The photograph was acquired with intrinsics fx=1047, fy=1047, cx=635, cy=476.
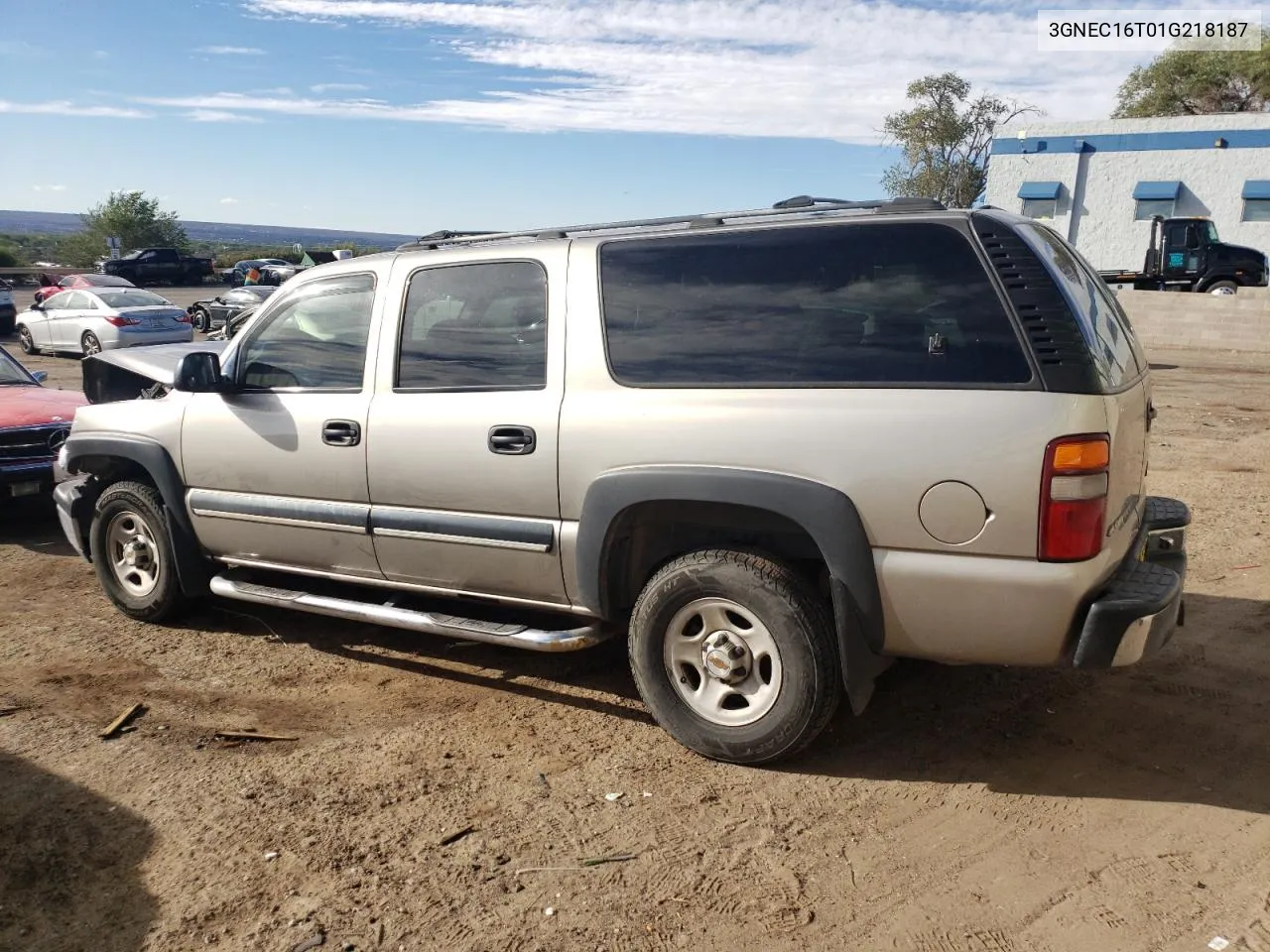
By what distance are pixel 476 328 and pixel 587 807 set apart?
1.98 metres

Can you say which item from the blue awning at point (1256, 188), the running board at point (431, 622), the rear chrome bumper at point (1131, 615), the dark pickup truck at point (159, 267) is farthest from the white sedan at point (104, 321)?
the blue awning at point (1256, 188)

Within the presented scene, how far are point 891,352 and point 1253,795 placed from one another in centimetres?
197

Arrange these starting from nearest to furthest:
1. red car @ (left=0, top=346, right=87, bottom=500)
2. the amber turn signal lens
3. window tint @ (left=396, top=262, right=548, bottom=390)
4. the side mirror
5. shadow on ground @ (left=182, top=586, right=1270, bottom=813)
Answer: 1. the amber turn signal lens
2. shadow on ground @ (left=182, top=586, right=1270, bottom=813)
3. window tint @ (left=396, top=262, right=548, bottom=390)
4. the side mirror
5. red car @ (left=0, top=346, right=87, bottom=500)

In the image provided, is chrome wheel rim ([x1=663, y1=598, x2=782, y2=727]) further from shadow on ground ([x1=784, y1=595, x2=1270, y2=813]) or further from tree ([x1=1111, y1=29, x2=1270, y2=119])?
tree ([x1=1111, y1=29, x2=1270, y2=119])

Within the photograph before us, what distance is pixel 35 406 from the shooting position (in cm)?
807

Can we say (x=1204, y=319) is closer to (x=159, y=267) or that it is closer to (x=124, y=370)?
(x=124, y=370)

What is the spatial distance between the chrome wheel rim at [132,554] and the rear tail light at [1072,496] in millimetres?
4381

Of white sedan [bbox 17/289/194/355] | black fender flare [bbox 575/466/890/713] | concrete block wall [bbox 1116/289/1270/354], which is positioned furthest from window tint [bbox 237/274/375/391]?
concrete block wall [bbox 1116/289/1270/354]

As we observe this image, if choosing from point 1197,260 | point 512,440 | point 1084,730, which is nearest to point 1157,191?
point 1197,260

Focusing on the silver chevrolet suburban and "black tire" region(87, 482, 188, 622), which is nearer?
the silver chevrolet suburban

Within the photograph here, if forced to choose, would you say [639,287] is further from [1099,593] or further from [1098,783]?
[1098,783]

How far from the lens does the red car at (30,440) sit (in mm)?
7562

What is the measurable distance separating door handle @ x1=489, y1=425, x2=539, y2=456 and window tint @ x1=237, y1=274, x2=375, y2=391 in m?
0.82

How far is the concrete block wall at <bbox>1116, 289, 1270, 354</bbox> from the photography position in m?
18.9
